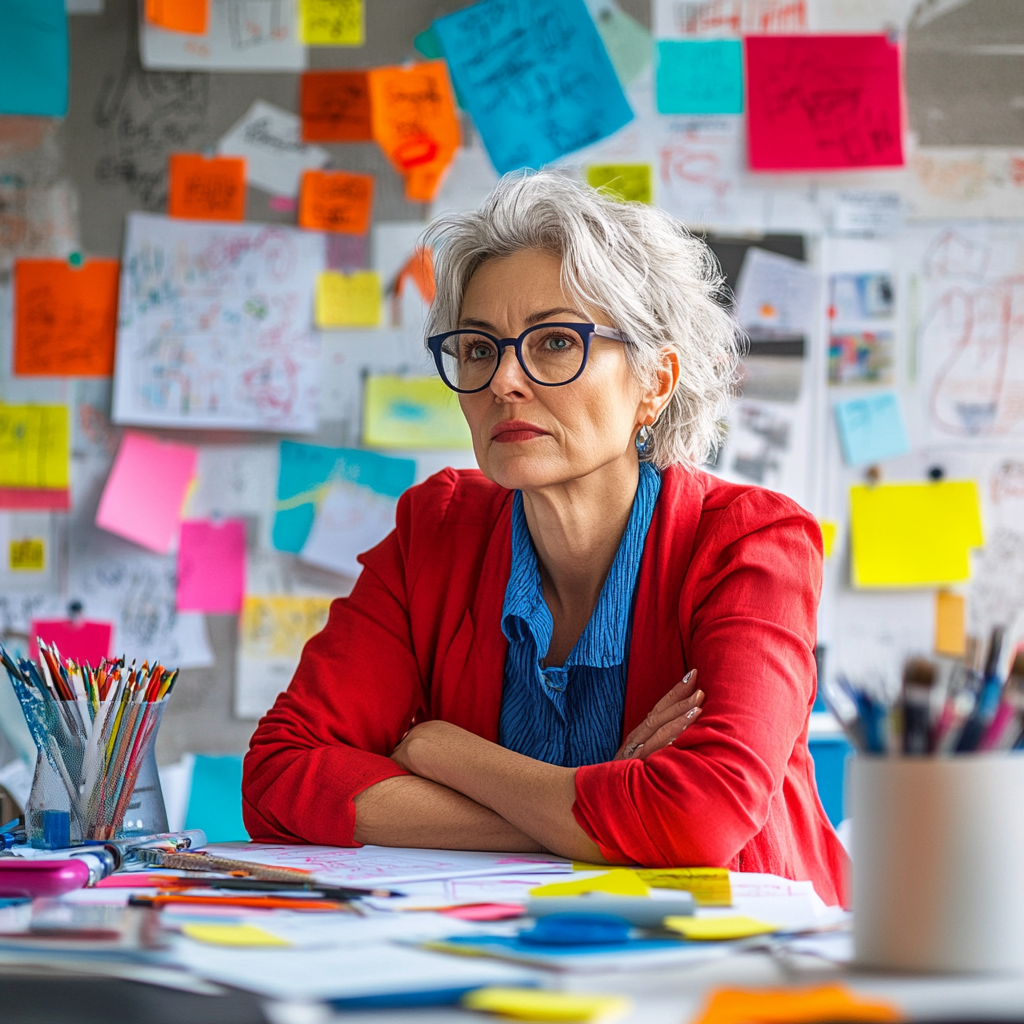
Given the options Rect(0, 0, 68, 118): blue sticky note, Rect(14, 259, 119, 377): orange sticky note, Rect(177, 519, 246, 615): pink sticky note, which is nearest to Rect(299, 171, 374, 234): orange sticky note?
Rect(14, 259, 119, 377): orange sticky note

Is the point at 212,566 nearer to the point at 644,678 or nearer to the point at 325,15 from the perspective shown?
the point at 325,15

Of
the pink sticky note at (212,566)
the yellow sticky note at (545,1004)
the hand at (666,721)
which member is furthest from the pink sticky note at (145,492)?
the yellow sticky note at (545,1004)

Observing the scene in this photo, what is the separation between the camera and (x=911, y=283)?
222 cm

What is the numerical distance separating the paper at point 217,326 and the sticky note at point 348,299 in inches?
0.9

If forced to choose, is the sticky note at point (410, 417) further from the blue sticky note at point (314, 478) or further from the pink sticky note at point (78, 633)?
the pink sticky note at point (78, 633)

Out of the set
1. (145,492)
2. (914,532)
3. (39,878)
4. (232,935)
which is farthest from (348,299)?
(232,935)

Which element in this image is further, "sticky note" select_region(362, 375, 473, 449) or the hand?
"sticky note" select_region(362, 375, 473, 449)

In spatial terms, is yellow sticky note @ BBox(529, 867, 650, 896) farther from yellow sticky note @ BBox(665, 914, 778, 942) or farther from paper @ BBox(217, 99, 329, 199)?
paper @ BBox(217, 99, 329, 199)

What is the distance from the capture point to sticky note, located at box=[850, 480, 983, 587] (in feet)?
7.20

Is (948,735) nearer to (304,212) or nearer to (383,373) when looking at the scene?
(383,373)

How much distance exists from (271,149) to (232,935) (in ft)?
6.10

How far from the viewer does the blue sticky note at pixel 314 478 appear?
2.21 meters

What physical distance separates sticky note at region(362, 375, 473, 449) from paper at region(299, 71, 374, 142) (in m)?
0.47

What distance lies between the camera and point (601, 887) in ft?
2.71
